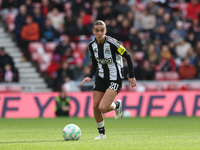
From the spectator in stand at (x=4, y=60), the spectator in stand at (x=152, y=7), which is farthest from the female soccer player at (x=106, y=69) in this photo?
the spectator in stand at (x=152, y=7)

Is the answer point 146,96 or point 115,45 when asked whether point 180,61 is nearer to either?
point 146,96

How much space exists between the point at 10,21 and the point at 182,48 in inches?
313

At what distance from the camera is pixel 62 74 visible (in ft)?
70.2

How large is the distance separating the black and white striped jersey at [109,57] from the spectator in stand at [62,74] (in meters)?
11.0

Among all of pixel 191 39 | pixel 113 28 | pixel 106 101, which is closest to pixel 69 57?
pixel 113 28

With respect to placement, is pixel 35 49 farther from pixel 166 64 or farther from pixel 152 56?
pixel 166 64

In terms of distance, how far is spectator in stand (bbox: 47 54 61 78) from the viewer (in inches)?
859

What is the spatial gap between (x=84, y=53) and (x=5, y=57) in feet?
10.6

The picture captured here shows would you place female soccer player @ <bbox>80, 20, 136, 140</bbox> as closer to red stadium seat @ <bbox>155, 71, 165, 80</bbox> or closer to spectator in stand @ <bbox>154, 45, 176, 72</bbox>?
spectator in stand @ <bbox>154, 45, 176, 72</bbox>

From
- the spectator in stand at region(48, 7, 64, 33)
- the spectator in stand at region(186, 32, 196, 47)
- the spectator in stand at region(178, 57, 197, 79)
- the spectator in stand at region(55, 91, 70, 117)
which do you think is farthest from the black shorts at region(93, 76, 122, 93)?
the spectator in stand at region(48, 7, 64, 33)

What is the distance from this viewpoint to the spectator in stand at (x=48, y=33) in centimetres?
2266

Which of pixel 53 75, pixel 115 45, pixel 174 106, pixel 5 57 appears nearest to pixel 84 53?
pixel 53 75

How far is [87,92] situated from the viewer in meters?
20.7

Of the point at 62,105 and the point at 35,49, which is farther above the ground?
the point at 35,49
